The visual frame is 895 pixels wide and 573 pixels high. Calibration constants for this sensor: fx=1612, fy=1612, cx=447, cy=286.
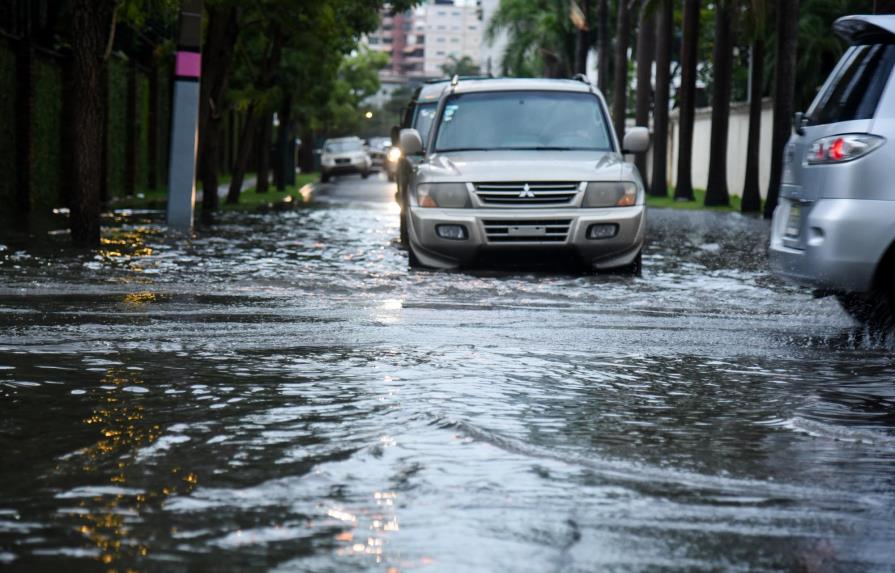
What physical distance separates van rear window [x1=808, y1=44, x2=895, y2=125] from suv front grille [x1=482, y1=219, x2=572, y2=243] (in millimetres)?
4758

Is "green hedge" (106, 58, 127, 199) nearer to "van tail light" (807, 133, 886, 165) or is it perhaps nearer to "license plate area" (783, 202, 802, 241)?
"license plate area" (783, 202, 802, 241)

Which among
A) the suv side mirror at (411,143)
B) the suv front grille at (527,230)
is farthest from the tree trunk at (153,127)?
the suv front grille at (527,230)

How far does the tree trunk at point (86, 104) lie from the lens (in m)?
17.1

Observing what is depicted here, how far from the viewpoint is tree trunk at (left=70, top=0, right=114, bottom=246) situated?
17109 mm

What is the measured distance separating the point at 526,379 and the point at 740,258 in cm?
1072

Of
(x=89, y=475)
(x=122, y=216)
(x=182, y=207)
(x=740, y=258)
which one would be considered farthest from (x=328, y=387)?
(x=122, y=216)

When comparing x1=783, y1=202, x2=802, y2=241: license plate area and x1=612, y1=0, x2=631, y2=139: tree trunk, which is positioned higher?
x1=612, y1=0, x2=631, y2=139: tree trunk

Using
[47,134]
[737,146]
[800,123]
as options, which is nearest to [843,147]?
[800,123]

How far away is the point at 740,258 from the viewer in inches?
716

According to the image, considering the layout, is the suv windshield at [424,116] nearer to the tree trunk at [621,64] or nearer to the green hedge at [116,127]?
the green hedge at [116,127]

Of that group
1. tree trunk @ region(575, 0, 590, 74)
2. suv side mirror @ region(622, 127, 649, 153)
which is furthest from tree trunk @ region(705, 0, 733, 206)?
suv side mirror @ region(622, 127, 649, 153)

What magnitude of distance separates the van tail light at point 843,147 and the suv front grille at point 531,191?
5.04m

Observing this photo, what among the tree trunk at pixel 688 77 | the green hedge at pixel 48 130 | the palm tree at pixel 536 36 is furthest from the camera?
the palm tree at pixel 536 36

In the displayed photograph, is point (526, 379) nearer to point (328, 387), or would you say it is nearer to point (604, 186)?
point (328, 387)
